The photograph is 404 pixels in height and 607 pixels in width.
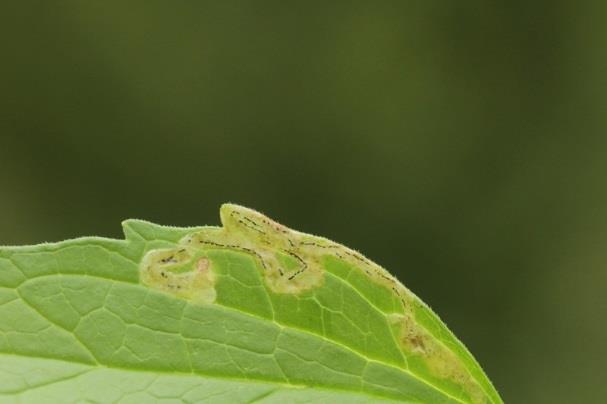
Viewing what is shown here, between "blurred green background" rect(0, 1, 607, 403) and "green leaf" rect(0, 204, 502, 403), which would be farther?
"blurred green background" rect(0, 1, 607, 403)

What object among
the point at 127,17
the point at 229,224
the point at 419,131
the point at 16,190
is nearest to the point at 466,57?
the point at 419,131

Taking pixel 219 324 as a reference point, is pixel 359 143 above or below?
above

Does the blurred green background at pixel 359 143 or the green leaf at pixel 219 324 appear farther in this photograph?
the blurred green background at pixel 359 143

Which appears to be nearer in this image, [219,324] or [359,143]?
[219,324]
